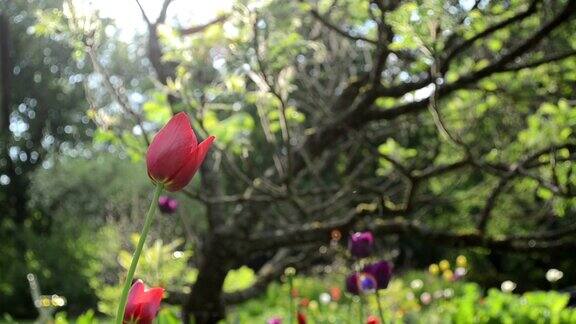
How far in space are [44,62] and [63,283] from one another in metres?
9.17

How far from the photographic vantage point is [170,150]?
1.09 m

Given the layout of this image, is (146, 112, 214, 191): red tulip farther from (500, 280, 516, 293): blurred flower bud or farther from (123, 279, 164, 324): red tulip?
(500, 280, 516, 293): blurred flower bud

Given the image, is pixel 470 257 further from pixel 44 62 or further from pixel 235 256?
pixel 44 62

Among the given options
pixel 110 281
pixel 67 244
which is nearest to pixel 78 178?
pixel 67 244

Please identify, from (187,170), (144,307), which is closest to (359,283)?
(144,307)

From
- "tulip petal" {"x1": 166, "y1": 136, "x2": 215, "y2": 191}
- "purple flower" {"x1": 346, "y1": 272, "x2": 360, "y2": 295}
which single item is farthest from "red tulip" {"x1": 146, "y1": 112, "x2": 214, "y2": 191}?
"purple flower" {"x1": 346, "y1": 272, "x2": 360, "y2": 295}

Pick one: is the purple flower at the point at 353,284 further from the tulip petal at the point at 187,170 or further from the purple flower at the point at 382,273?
the tulip petal at the point at 187,170

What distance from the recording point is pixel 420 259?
53.2 feet

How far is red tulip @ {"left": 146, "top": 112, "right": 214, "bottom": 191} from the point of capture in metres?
1.08

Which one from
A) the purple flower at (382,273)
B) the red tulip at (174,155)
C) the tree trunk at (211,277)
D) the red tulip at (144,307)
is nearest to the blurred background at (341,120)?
the tree trunk at (211,277)

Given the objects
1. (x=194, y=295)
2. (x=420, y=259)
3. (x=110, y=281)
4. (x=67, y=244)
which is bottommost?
(x=420, y=259)

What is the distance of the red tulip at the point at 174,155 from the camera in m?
1.08

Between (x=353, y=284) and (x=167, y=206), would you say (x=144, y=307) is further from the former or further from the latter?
(x=167, y=206)

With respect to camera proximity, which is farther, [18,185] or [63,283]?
[18,185]
